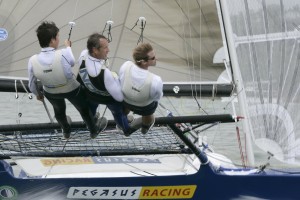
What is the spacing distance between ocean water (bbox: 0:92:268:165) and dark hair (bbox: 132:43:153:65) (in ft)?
4.88

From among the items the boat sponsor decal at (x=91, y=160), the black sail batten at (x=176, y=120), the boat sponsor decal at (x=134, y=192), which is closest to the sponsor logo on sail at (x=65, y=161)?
the boat sponsor decal at (x=91, y=160)

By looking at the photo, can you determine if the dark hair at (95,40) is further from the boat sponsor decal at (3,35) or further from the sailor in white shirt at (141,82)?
the boat sponsor decal at (3,35)

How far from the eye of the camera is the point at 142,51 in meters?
5.90

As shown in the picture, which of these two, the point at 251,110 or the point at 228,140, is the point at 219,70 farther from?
the point at 228,140

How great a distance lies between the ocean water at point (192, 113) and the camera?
9.21 meters

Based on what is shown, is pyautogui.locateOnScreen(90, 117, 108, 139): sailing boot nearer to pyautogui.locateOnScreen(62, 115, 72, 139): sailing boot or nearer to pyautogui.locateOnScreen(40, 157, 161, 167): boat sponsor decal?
pyautogui.locateOnScreen(62, 115, 72, 139): sailing boot

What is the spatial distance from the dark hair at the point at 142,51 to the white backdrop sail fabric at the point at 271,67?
1.40 m

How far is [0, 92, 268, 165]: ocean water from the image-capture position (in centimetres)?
921

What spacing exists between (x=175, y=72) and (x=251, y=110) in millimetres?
1110

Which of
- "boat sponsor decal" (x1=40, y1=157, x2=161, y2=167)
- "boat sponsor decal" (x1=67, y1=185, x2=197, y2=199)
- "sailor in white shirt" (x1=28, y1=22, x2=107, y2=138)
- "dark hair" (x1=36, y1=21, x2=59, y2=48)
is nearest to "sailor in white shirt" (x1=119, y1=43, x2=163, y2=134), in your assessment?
"sailor in white shirt" (x1=28, y1=22, x2=107, y2=138)

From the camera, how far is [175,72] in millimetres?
7867

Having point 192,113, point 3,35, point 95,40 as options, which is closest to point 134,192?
point 95,40

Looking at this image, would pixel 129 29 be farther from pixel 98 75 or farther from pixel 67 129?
pixel 98 75

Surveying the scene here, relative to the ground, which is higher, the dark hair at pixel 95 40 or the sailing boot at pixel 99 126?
the dark hair at pixel 95 40
